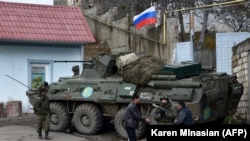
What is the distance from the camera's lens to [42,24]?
22281mm

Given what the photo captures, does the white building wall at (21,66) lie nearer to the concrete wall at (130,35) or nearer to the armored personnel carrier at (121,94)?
the armored personnel carrier at (121,94)

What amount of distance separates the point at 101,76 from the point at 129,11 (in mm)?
10494

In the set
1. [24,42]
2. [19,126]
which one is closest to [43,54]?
[24,42]

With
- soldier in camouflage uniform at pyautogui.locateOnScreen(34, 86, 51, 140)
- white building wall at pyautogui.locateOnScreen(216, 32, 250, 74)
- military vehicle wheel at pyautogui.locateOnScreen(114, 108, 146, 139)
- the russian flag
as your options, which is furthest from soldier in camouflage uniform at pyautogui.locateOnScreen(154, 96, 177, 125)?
the russian flag

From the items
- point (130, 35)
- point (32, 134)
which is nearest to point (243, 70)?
point (32, 134)

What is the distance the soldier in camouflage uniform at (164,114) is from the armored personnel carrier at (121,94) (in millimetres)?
456

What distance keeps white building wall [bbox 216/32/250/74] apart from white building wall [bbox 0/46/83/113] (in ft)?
20.8

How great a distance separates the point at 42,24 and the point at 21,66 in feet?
6.06

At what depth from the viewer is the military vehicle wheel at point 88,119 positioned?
55.3ft

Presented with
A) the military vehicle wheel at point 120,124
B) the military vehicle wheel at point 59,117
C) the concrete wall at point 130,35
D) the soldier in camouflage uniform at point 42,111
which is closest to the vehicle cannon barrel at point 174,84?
the military vehicle wheel at point 120,124

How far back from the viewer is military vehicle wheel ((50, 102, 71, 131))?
693 inches

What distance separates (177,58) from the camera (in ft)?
69.7

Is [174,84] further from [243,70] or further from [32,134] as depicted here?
[32,134]

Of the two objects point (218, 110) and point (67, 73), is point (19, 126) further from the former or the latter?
point (218, 110)
